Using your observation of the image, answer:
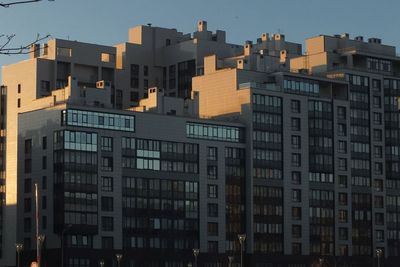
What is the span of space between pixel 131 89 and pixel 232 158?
36.7 metres

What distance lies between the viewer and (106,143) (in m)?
146

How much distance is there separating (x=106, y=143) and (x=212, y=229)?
22.8 meters

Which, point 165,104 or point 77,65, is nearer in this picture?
point 165,104

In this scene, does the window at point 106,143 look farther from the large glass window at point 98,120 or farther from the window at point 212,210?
the window at point 212,210

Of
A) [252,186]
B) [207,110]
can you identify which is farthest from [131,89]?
[252,186]

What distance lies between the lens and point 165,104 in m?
162

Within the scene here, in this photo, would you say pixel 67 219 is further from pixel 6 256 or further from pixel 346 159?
pixel 346 159

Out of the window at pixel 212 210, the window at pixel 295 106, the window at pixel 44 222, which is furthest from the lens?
the window at pixel 295 106

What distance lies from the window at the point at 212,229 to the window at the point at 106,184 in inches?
715

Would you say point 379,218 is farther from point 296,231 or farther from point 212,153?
point 212,153

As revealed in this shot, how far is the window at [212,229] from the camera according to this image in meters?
156

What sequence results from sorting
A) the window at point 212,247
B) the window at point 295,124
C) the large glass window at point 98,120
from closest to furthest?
1. the large glass window at point 98,120
2. the window at point 212,247
3. the window at point 295,124

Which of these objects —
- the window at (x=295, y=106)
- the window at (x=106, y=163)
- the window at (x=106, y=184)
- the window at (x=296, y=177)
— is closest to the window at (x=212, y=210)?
the window at (x=296, y=177)

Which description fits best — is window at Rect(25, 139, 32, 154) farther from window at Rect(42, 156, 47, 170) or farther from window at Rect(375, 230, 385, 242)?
window at Rect(375, 230, 385, 242)
